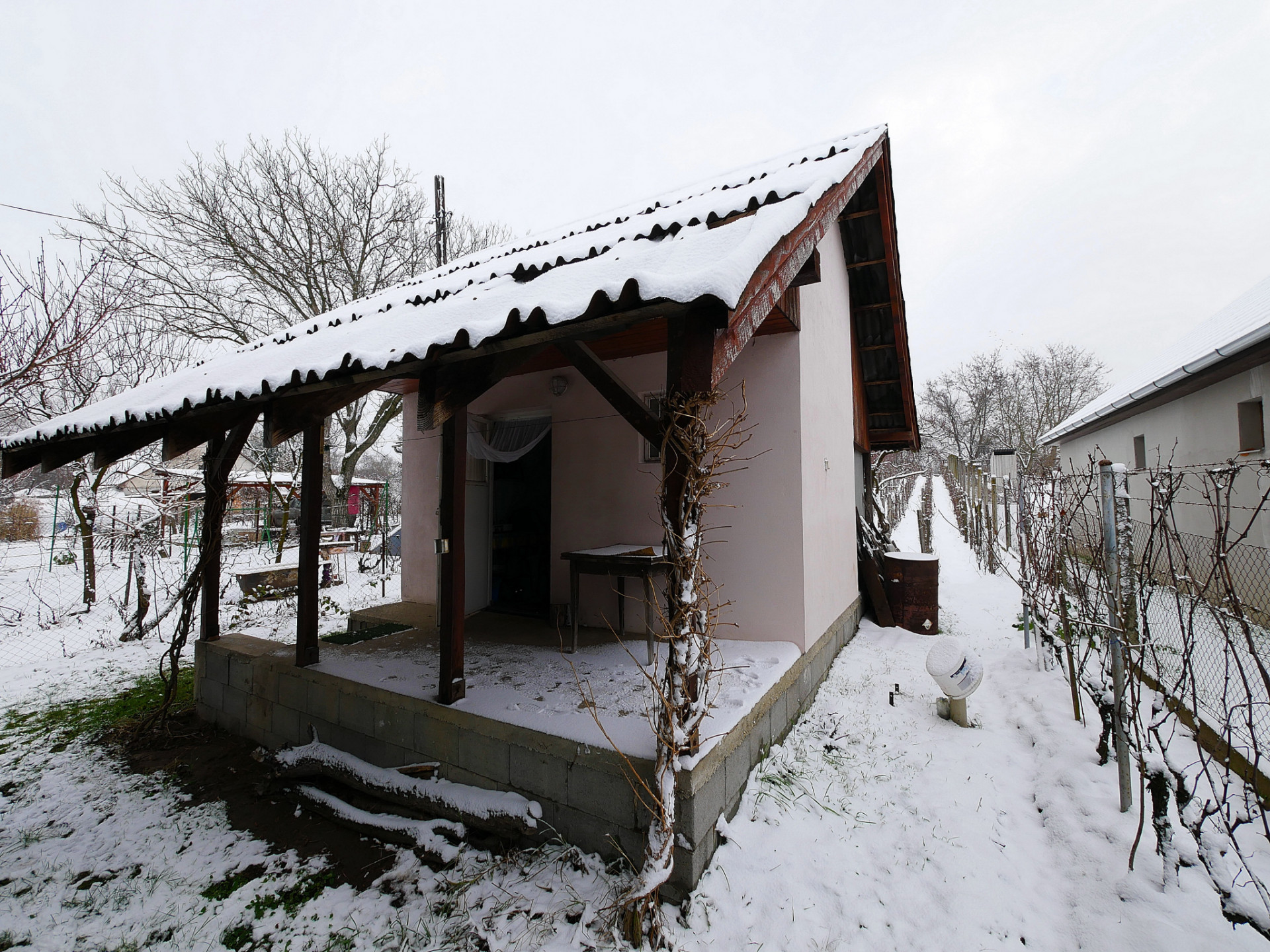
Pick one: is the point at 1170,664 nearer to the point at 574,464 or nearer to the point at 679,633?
the point at 679,633

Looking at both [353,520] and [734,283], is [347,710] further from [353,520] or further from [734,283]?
[353,520]

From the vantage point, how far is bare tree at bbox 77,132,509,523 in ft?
35.7

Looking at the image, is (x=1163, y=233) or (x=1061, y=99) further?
(x=1163, y=233)

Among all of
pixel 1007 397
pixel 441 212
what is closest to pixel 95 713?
pixel 441 212

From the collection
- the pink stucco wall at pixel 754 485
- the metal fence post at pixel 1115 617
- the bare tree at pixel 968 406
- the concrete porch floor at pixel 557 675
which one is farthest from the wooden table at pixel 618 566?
the bare tree at pixel 968 406

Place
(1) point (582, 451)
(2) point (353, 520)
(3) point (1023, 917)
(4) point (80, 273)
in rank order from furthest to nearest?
1. (2) point (353, 520)
2. (4) point (80, 273)
3. (1) point (582, 451)
4. (3) point (1023, 917)

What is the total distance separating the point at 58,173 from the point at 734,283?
1170 centimetres

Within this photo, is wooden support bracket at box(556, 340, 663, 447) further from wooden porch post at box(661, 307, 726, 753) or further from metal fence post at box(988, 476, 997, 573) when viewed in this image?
metal fence post at box(988, 476, 997, 573)

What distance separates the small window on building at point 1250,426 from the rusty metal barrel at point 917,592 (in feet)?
11.4

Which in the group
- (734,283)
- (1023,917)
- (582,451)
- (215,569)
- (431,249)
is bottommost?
(1023,917)

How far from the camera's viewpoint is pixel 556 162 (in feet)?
62.0

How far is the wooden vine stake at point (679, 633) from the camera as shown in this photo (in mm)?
2137

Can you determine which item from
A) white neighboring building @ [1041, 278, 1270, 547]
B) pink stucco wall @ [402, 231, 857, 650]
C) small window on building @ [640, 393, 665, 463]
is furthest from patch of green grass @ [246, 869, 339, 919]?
white neighboring building @ [1041, 278, 1270, 547]

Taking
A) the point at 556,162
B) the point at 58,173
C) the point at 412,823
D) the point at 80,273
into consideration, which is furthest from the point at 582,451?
the point at 556,162
